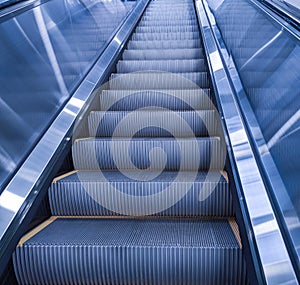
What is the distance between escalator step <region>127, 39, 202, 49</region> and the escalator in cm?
177

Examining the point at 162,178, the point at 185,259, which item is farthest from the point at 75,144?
the point at 185,259

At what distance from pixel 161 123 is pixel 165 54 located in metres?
1.82

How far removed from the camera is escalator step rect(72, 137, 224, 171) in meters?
2.79

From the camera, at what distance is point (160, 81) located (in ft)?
13.1

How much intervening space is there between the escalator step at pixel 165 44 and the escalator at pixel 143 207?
1.77 m

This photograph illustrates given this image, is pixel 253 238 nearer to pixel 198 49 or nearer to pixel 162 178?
pixel 162 178

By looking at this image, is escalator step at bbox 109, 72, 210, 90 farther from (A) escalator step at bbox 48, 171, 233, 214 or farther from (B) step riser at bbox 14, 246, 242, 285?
(B) step riser at bbox 14, 246, 242, 285

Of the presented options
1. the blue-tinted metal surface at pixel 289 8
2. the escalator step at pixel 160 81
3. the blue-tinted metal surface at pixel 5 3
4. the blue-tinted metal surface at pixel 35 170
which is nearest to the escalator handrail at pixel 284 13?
the blue-tinted metal surface at pixel 289 8

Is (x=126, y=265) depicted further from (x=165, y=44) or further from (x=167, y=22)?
(x=167, y=22)

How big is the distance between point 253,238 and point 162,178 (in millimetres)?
967

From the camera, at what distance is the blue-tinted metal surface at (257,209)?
149 cm

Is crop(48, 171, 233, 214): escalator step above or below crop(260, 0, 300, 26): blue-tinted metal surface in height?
below

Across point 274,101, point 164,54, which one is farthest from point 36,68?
point 164,54

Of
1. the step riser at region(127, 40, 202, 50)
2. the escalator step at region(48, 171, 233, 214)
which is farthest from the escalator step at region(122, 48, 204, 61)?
the escalator step at region(48, 171, 233, 214)
